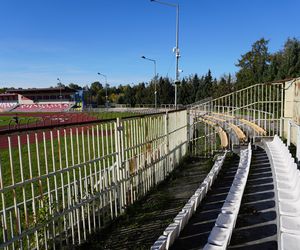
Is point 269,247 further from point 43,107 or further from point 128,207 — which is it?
point 43,107

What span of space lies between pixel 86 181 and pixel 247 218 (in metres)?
2.88

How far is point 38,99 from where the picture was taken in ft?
294

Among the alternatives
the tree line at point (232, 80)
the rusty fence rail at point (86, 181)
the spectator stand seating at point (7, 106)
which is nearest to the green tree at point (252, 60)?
the tree line at point (232, 80)

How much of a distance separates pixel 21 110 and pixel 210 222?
292 ft

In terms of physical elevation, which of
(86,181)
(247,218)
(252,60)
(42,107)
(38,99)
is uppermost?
(252,60)

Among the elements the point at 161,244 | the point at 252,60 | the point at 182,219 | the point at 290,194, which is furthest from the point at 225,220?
the point at 252,60

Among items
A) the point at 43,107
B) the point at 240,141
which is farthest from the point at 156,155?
the point at 43,107

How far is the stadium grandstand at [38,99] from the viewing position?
8300cm

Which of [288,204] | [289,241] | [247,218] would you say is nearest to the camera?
[289,241]

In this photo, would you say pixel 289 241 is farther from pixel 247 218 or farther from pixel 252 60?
pixel 252 60

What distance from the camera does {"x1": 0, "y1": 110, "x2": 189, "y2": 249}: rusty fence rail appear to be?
3.72 m

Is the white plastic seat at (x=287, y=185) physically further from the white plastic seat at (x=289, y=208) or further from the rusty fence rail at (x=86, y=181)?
the rusty fence rail at (x=86, y=181)

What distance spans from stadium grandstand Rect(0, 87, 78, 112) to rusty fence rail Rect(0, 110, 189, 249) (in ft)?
248

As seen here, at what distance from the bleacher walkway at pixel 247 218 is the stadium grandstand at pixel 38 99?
253ft
